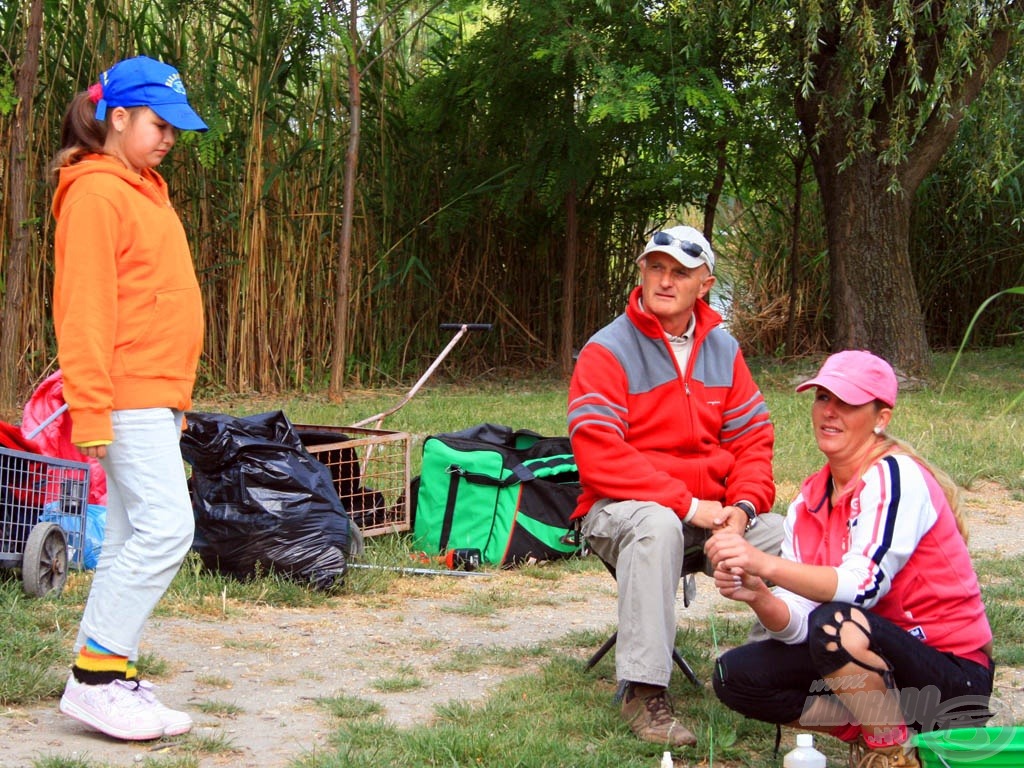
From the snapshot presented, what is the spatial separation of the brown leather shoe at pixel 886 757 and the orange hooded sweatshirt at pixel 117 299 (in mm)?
1888

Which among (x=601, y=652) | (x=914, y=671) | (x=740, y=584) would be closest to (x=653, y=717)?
(x=601, y=652)

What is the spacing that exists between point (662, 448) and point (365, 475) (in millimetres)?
2260

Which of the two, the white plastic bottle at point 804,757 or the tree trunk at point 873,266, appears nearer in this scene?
the white plastic bottle at point 804,757

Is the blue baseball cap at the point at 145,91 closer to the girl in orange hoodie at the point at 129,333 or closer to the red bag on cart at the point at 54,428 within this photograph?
the girl in orange hoodie at the point at 129,333

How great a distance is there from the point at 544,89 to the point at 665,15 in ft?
3.58

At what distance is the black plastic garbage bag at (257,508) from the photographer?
15.6ft

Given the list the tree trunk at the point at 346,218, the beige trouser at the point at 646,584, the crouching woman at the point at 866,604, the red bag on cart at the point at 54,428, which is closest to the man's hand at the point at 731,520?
the beige trouser at the point at 646,584

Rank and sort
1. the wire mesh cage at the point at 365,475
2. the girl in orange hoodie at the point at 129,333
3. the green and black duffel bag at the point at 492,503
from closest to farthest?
the girl in orange hoodie at the point at 129,333 < the green and black duffel bag at the point at 492,503 < the wire mesh cage at the point at 365,475

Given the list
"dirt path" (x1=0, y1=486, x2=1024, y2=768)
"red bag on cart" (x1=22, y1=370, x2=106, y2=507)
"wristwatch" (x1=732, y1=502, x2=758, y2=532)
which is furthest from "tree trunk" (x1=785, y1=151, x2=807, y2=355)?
"wristwatch" (x1=732, y1=502, x2=758, y2=532)

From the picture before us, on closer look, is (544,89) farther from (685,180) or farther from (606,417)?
(606,417)

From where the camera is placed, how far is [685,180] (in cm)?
1085

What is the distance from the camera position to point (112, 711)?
3205 millimetres

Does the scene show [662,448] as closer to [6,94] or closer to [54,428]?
[54,428]

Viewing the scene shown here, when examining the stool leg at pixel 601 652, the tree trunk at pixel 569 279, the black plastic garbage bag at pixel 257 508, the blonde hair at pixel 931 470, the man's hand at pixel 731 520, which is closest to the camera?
the blonde hair at pixel 931 470
